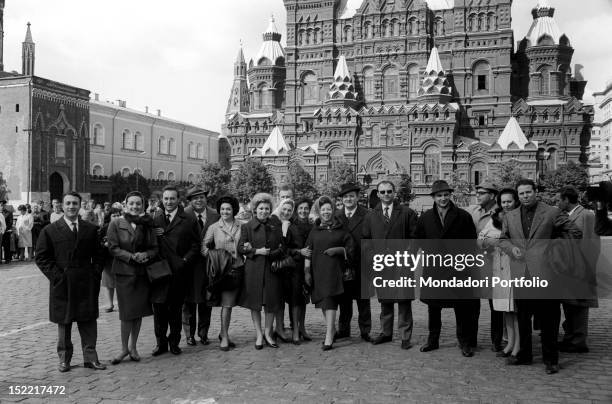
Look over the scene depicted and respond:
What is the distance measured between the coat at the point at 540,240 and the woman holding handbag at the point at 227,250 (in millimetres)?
3395

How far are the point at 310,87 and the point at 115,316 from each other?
58.1m

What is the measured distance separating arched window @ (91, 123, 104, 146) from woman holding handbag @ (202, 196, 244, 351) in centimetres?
5656

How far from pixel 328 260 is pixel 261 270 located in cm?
91

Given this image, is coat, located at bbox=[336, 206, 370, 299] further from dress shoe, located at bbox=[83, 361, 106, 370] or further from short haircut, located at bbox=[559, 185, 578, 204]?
dress shoe, located at bbox=[83, 361, 106, 370]

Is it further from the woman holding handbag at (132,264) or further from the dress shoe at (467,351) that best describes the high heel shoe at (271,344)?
the dress shoe at (467,351)

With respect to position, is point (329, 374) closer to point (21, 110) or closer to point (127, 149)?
point (21, 110)

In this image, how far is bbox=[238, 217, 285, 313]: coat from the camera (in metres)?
7.61

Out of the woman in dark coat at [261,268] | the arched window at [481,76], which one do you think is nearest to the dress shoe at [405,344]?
the woman in dark coat at [261,268]

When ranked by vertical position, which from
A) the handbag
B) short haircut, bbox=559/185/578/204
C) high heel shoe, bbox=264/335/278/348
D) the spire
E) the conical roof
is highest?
the spire

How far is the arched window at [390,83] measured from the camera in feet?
201

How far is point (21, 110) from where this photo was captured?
47500mm

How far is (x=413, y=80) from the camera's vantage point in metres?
60.8

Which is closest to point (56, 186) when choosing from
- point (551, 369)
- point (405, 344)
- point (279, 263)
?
point (279, 263)

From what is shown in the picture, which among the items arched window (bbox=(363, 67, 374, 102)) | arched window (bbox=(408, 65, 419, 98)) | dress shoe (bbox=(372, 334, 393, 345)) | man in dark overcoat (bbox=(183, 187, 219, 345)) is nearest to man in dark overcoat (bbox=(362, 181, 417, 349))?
dress shoe (bbox=(372, 334, 393, 345))
